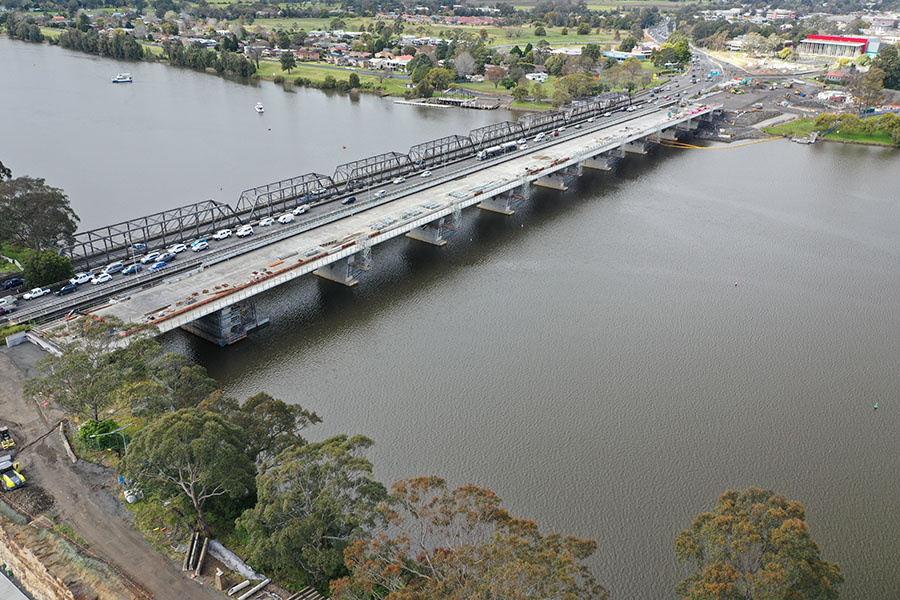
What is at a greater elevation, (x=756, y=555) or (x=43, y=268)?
(x=43, y=268)

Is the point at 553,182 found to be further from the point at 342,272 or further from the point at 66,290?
the point at 66,290

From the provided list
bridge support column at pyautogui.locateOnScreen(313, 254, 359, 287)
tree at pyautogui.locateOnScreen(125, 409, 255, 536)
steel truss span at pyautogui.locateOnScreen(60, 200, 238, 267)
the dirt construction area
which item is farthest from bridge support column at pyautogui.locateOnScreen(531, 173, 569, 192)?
the dirt construction area

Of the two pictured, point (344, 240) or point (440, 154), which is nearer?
point (344, 240)

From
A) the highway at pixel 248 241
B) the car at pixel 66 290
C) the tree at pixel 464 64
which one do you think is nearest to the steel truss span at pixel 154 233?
the highway at pixel 248 241

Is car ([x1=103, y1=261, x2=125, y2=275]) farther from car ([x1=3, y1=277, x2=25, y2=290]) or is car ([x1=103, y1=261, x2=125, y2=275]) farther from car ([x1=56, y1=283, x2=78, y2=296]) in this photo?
car ([x1=3, y1=277, x2=25, y2=290])

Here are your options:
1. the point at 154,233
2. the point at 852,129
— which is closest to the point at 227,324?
the point at 154,233

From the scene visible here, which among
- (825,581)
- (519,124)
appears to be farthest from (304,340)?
(519,124)
